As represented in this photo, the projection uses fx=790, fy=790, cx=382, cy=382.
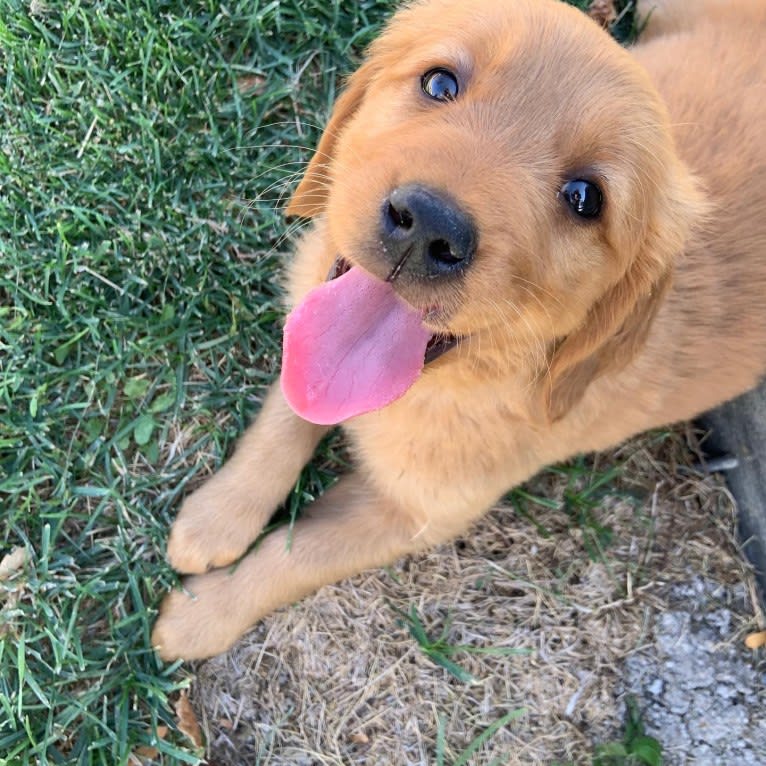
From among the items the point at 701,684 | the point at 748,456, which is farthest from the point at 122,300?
the point at 701,684

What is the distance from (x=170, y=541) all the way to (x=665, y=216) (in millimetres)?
1918

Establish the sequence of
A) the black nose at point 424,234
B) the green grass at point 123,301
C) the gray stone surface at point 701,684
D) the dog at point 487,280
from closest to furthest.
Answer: the black nose at point 424,234 < the dog at point 487,280 < the green grass at point 123,301 < the gray stone surface at point 701,684

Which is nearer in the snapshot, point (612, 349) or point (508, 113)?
point (508, 113)

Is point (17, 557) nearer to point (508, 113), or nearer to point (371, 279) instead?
point (371, 279)

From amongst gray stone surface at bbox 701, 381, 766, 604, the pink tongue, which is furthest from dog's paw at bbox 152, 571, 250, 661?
gray stone surface at bbox 701, 381, 766, 604

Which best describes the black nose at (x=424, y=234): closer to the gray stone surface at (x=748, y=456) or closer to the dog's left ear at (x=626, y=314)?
the dog's left ear at (x=626, y=314)

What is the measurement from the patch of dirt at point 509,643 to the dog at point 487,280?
0.28 metres

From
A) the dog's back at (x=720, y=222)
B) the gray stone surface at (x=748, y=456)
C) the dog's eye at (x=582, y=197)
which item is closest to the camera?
the dog's eye at (x=582, y=197)

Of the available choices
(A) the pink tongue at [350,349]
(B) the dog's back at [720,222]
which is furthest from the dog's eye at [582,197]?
(B) the dog's back at [720,222]

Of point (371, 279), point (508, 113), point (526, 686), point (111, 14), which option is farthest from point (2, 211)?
point (526, 686)

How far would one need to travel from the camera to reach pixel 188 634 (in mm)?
2713

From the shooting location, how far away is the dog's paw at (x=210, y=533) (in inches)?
108

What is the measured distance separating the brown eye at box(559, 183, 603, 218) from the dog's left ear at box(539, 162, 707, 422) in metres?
0.20

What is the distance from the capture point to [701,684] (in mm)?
3104
